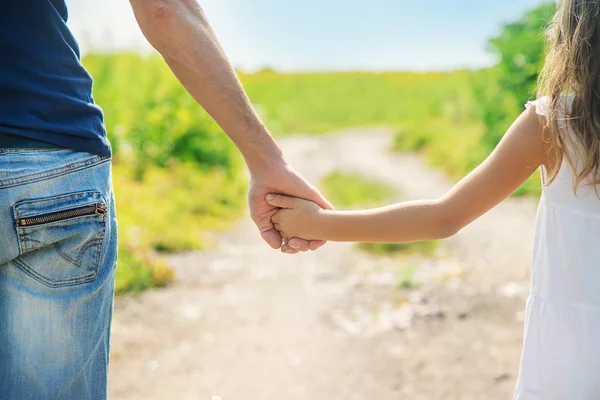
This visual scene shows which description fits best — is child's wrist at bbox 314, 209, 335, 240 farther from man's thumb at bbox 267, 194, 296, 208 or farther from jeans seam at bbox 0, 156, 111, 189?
jeans seam at bbox 0, 156, 111, 189

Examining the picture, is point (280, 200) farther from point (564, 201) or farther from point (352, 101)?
point (352, 101)

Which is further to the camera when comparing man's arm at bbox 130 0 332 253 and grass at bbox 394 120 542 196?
grass at bbox 394 120 542 196

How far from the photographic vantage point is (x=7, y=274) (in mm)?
1372

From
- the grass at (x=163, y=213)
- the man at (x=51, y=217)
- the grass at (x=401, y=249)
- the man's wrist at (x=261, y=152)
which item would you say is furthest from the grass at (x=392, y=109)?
the man at (x=51, y=217)

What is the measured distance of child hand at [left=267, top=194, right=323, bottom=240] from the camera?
6.55ft

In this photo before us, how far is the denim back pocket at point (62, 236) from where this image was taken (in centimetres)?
133

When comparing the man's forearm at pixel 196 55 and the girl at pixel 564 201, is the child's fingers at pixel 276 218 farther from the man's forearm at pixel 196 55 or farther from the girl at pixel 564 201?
the girl at pixel 564 201

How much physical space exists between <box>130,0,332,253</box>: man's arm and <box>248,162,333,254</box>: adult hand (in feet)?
0.20

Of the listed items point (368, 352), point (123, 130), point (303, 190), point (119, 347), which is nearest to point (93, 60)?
point (123, 130)

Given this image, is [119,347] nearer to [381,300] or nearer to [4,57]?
[381,300]

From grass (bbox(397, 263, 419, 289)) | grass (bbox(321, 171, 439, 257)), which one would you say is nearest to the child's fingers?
grass (bbox(397, 263, 419, 289))

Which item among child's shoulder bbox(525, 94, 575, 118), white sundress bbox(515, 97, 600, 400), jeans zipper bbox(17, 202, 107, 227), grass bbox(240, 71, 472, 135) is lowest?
grass bbox(240, 71, 472, 135)

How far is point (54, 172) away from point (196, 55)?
48cm

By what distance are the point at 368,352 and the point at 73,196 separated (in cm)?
235
